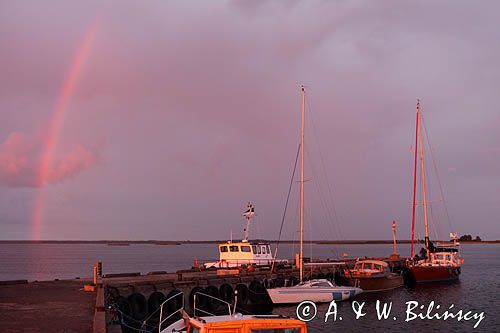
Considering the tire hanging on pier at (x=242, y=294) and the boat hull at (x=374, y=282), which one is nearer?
the tire hanging on pier at (x=242, y=294)

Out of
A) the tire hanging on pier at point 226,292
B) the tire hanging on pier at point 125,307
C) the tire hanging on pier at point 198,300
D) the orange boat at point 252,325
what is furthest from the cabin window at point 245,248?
the orange boat at point 252,325

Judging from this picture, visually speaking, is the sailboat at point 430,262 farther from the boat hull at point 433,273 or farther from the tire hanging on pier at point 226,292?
the tire hanging on pier at point 226,292

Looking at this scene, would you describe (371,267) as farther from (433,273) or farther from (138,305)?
(138,305)

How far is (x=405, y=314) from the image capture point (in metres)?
38.3

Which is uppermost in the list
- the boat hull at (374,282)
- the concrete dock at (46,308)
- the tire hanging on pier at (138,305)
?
the concrete dock at (46,308)

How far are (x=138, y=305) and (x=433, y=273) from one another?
37683 mm

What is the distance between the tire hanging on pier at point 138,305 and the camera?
93.0ft

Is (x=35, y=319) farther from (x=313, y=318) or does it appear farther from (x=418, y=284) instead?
(x=418, y=284)

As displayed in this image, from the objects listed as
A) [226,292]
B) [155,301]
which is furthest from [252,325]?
[226,292]

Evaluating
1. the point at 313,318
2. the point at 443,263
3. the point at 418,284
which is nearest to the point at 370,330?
the point at 313,318

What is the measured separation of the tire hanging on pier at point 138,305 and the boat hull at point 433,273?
3367 centimetres

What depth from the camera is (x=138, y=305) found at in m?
28.9

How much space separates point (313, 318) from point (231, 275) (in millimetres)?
7770

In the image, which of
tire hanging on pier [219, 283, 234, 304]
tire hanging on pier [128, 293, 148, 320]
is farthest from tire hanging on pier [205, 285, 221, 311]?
tire hanging on pier [128, 293, 148, 320]
